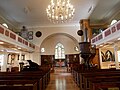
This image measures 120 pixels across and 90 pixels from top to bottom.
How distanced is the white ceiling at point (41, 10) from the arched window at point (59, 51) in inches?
267

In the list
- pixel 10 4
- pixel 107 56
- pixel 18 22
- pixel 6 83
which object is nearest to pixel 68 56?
pixel 107 56

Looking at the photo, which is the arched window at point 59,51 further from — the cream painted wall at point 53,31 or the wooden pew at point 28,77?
the wooden pew at point 28,77

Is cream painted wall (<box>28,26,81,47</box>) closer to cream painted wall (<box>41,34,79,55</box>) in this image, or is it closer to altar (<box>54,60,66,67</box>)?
cream painted wall (<box>41,34,79,55</box>)

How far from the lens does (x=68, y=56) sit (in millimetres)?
19078

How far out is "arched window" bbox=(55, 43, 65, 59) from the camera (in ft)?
67.5

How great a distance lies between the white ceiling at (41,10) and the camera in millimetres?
9586

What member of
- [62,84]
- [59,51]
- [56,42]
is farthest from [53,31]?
[62,84]

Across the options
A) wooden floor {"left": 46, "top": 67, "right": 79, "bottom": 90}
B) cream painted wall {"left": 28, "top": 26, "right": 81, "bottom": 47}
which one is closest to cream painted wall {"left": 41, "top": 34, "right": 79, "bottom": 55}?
cream painted wall {"left": 28, "top": 26, "right": 81, "bottom": 47}

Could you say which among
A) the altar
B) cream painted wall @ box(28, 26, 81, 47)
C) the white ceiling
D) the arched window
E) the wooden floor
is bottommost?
the wooden floor

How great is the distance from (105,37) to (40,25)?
8105 mm

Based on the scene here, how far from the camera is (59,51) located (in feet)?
68.6

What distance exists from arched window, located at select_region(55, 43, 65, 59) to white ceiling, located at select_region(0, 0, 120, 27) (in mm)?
6781

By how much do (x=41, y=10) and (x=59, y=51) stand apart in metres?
10.7

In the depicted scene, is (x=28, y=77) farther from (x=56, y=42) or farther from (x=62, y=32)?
(x=56, y=42)
